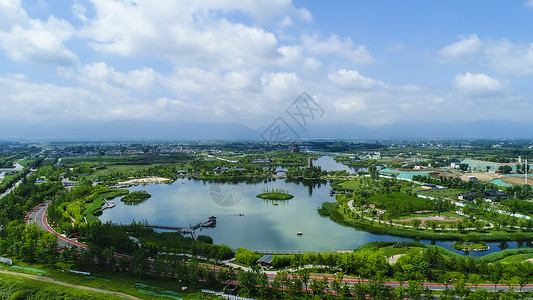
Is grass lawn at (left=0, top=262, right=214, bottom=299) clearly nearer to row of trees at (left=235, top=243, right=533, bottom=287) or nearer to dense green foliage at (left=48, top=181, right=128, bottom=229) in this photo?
row of trees at (left=235, top=243, right=533, bottom=287)

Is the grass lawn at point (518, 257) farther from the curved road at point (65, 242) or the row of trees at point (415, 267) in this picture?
the curved road at point (65, 242)

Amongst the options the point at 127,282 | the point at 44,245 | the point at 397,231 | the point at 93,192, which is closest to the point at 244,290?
the point at 127,282

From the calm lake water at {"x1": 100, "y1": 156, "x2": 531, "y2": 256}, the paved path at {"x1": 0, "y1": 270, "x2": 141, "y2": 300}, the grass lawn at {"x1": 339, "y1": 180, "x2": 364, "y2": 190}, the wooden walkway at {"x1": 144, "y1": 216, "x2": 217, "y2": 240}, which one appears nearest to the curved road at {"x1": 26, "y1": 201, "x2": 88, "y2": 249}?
the paved path at {"x1": 0, "y1": 270, "x2": 141, "y2": 300}

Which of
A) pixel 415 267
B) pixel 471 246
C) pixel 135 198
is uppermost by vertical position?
pixel 415 267

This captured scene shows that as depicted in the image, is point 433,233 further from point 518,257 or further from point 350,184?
point 350,184

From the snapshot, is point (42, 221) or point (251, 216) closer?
point (42, 221)

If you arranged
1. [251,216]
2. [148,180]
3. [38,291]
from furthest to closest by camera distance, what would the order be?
[148,180] → [251,216] → [38,291]

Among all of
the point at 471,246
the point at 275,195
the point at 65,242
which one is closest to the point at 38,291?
the point at 65,242

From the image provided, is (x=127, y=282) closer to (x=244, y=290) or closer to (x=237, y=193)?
(x=244, y=290)
